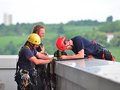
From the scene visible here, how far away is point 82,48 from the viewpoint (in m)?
3.93

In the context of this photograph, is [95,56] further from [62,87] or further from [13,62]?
[13,62]

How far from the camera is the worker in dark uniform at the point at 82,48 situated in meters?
3.93

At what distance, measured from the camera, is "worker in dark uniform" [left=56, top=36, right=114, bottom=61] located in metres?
3.93

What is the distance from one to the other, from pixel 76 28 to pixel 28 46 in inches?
171

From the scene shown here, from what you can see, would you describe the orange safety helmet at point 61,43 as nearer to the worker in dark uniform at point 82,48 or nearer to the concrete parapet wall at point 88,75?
the worker in dark uniform at point 82,48

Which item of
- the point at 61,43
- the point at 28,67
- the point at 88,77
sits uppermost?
the point at 61,43

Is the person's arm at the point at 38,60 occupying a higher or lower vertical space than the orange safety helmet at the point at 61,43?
lower

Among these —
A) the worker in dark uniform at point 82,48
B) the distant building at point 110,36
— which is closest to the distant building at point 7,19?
the distant building at point 110,36

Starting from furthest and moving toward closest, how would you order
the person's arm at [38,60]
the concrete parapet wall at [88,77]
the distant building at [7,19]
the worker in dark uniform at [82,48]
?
1. the distant building at [7,19]
2. the worker in dark uniform at [82,48]
3. the person's arm at [38,60]
4. the concrete parapet wall at [88,77]

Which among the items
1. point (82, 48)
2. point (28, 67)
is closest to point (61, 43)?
point (82, 48)

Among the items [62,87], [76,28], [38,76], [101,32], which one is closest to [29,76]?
[38,76]

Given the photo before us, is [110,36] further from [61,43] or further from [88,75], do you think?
[88,75]

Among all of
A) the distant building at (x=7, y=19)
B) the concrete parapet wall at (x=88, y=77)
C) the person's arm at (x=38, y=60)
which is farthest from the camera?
the distant building at (x=7, y=19)

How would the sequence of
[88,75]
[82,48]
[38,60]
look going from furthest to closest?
1. [82,48]
2. [38,60]
3. [88,75]
